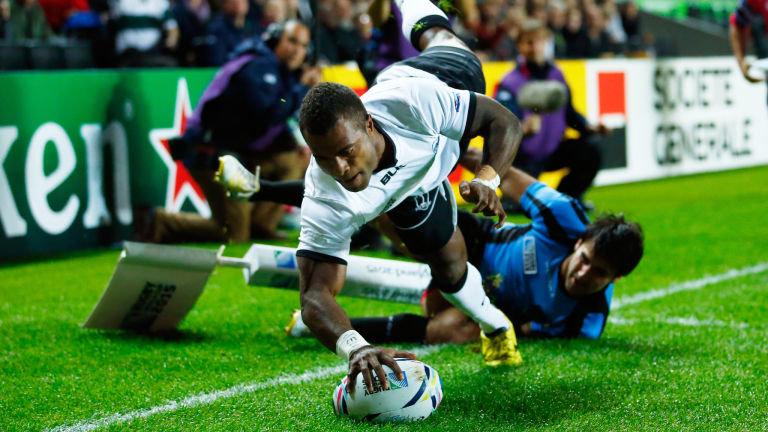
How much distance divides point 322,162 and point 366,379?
713mm

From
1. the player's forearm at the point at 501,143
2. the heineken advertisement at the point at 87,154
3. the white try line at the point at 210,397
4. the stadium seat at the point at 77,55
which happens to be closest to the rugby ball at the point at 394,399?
the white try line at the point at 210,397

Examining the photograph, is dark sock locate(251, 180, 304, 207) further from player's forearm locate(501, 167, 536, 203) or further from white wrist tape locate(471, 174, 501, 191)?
white wrist tape locate(471, 174, 501, 191)

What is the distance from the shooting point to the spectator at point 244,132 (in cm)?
740

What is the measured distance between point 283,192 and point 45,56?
397cm

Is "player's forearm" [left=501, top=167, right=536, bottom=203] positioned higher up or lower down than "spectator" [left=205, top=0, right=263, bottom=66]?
lower down

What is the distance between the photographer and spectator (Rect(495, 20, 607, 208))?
8.77m

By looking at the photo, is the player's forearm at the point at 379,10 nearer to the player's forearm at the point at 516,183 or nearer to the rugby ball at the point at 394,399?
the player's forearm at the point at 516,183

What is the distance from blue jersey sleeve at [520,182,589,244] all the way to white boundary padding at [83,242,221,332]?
1.55 metres

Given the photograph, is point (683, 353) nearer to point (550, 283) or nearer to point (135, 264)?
point (550, 283)

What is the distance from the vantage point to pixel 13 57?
24.9 feet

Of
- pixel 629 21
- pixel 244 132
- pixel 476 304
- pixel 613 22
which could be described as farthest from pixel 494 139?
pixel 629 21

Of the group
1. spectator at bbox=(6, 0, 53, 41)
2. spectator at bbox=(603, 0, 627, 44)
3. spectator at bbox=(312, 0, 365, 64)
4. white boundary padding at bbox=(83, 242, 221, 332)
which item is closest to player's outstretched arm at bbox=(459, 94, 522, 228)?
white boundary padding at bbox=(83, 242, 221, 332)

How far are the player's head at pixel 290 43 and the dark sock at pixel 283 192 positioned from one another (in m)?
3.06

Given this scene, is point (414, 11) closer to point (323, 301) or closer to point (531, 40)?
point (323, 301)
